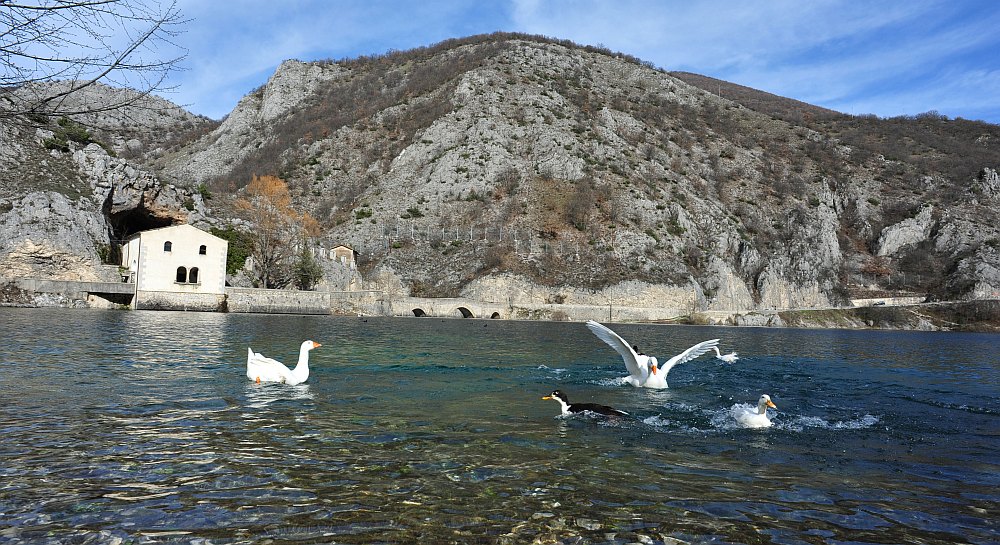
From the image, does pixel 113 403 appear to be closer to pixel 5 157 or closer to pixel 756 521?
pixel 756 521

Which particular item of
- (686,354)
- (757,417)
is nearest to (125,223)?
(686,354)

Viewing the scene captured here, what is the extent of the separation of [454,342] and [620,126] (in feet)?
276

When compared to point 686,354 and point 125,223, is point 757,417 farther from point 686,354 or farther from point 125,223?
point 125,223

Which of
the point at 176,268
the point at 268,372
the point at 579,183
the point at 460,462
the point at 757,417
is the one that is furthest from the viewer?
the point at 579,183

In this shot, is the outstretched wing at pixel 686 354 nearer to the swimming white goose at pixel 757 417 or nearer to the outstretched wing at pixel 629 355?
the outstretched wing at pixel 629 355

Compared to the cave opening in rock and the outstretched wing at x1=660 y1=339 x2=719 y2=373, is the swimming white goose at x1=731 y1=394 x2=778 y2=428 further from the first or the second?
the cave opening in rock

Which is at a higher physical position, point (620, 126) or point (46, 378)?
point (620, 126)

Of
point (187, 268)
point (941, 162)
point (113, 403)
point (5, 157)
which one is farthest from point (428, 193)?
point (941, 162)

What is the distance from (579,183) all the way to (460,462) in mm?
80627

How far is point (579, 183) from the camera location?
85.3m

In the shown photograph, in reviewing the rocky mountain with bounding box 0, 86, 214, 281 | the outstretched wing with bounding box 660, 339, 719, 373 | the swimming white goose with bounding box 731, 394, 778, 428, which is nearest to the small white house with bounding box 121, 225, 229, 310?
the rocky mountain with bounding box 0, 86, 214, 281

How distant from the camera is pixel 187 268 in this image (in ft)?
179

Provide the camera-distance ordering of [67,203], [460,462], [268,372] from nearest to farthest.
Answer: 1. [460,462]
2. [268,372]
3. [67,203]

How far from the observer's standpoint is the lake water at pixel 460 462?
505 cm
